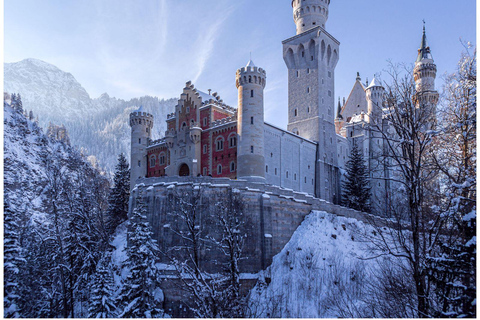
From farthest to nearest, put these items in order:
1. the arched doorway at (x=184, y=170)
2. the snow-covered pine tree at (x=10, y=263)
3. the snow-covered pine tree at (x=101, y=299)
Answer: the arched doorway at (x=184, y=170) → the snow-covered pine tree at (x=101, y=299) → the snow-covered pine tree at (x=10, y=263)

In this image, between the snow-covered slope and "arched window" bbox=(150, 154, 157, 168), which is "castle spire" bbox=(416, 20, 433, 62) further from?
"arched window" bbox=(150, 154, 157, 168)

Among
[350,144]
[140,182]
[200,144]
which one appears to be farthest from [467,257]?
[350,144]

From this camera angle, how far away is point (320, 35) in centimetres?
5484

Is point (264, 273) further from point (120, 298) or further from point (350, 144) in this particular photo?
point (350, 144)

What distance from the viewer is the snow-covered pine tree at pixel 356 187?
50.2 metres

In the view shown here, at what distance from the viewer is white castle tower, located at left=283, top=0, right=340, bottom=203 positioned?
5456cm

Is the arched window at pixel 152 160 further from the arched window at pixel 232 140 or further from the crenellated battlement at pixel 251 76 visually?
the crenellated battlement at pixel 251 76

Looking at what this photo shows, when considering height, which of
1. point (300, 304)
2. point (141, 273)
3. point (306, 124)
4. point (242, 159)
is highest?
point (306, 124)

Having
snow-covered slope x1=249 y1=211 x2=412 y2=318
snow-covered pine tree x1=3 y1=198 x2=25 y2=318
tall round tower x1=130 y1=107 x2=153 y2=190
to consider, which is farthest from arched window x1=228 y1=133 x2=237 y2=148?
snow-covered pine tree x1=3 y1=198 x2=25 y2=318

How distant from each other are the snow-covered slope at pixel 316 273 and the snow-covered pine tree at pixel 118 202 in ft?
78.6

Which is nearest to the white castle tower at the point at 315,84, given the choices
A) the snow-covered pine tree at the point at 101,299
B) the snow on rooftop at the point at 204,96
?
the snow on rooftop at the point at 204,96

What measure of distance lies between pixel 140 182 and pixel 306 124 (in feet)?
88.0

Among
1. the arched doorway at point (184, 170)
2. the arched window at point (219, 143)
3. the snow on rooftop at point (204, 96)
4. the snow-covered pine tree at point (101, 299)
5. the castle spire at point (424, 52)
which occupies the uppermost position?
the castle spire at point (424, 52)

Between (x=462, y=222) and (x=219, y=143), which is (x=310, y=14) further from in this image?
(x=462, y=222)
